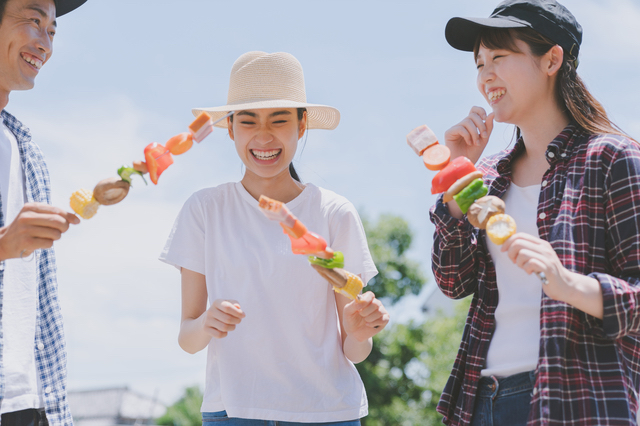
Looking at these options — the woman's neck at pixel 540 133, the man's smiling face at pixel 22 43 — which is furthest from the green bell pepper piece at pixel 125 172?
the woman's neck at pixel 540 133

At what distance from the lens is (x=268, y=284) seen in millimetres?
3549

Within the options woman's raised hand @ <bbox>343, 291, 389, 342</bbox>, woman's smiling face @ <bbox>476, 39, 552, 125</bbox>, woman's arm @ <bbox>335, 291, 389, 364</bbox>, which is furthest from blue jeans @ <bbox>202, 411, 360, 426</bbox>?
woman's smiling face @ <bbox>476, 39, 552, 125</bbox>

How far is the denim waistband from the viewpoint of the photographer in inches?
110

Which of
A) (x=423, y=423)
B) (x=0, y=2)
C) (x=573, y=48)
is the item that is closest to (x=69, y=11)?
(x=0, y=2)

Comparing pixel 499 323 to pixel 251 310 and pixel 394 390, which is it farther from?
pixel 394 390

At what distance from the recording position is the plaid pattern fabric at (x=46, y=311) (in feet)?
10.8

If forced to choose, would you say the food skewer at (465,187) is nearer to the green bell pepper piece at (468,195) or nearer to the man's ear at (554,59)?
the green bell pepper piece at (468,195)

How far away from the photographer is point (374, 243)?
3516 centimetres

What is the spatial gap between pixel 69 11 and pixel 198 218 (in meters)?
1.66

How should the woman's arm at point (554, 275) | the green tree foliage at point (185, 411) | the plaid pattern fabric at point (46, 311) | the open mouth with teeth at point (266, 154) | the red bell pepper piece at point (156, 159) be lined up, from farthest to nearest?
1. the green tree foliage at point (185, 411)
2. the open mouth with teeth at point (266, 154)
3. the plaid pattern fabric at point (46, 311)
4. the red bell pepper piece at point (156, 159)
5. the woman's arm at point (554, 275)

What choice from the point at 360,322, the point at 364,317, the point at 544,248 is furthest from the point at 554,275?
the point at 360,322

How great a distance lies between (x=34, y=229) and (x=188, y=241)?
1150mm

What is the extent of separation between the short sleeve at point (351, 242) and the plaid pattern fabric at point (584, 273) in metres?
0.50

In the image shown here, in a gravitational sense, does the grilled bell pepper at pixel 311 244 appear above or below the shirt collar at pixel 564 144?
below
